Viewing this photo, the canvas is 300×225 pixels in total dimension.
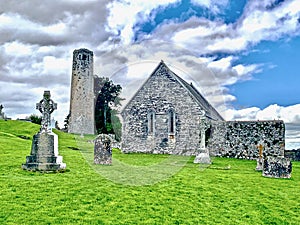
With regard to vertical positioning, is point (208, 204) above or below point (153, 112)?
below

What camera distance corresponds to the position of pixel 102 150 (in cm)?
1633

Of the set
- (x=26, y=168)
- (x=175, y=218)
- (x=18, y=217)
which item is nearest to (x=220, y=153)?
(x=26, y=168)

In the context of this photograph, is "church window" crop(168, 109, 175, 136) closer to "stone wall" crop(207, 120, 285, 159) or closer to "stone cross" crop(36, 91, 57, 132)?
"stone wall" crop(207, 120, 285, 159)

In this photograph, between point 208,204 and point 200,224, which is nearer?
point 200,224

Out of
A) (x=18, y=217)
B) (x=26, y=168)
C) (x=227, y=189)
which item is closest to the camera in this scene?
(x=18, y=217)

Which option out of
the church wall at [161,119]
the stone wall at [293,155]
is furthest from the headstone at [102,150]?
the stone wall at [293,155]

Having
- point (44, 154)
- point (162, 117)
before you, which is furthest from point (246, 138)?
point (44, 154)

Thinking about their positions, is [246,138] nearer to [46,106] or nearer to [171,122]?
[171,122]

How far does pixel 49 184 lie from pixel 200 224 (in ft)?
15.7

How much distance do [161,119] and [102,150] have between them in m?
13.5

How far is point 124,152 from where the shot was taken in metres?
30.2

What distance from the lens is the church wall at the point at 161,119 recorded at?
2819cm

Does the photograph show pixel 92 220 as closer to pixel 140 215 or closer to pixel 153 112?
pixel 140 215

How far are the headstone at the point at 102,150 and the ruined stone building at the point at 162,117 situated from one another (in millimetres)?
12689
